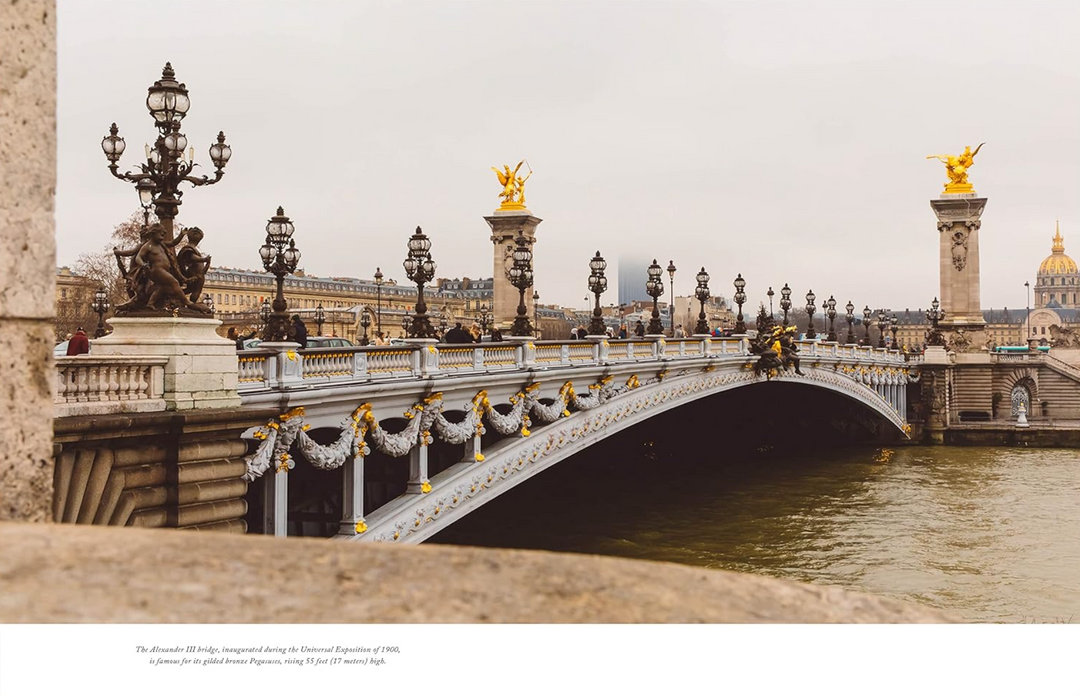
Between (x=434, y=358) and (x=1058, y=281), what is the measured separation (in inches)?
7375

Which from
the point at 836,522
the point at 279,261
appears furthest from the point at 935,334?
the point at 279,261

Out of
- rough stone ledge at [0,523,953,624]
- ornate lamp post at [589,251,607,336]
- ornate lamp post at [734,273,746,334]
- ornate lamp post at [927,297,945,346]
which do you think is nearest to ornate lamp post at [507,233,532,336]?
ornate lamp post at [589,251,607,336]

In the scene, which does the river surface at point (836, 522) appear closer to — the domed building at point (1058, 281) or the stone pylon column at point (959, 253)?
the stone pylon column at point (959, 253)

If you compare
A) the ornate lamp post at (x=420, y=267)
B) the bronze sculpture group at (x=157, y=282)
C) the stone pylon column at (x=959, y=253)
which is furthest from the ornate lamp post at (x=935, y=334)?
the bronze sculpture group at (x=157, y=282)

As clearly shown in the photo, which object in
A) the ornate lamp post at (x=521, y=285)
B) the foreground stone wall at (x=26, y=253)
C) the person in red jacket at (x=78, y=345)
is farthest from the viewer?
the ornate lamp post at (x=521, y=285)

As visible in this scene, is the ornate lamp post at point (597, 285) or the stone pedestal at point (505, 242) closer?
the ornate lamp post at point (597, 285)

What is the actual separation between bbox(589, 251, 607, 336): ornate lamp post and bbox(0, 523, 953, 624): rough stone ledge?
22.9m

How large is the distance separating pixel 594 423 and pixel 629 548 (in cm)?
393

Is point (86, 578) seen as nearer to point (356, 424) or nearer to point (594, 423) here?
point (356, 424)

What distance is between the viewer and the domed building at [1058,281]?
17975 centimetres

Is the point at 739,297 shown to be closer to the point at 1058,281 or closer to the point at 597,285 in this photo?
the point at 597,285

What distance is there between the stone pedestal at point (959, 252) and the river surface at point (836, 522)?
65.4 feet

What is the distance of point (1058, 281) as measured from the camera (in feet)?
604

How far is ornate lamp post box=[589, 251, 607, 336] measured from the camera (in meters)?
27.3
